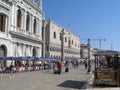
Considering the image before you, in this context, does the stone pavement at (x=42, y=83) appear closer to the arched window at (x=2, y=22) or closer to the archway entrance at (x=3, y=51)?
the archway entrance at (x=3, y=51)

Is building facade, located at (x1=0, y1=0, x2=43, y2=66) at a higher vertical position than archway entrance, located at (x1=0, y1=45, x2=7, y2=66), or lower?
higher

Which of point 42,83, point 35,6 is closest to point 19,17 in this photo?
point 35,6

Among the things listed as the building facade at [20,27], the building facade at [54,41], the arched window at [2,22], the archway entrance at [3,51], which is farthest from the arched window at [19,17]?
the building facade at [54,41]

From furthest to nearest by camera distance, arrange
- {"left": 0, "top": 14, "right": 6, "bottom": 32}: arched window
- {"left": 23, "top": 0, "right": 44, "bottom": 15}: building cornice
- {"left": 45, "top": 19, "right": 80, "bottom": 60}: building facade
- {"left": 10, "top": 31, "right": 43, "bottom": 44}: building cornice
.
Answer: {"left": 45, "top": 19, "right": 80, "bottom": 60}: building facade, {"left": 23, "top": 0, "right": 44, "bottom": 15}: building cornice, {"left": 10, "top": 31, "right": 43, "bottom": 44}: building cornice, {"left": 0, "top": 14, "right": 6, "bottom": 32}: arched window

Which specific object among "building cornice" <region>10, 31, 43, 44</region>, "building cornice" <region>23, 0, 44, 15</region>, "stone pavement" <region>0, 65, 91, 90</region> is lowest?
"stone pavement" <region>0, 65, 91, 90</region>

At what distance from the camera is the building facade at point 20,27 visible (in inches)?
1587

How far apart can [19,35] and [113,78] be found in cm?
2929

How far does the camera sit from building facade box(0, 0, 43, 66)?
4031 centimetres

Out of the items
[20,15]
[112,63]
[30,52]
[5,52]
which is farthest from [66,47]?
[112,63]

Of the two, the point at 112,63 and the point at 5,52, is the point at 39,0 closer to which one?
the point at 5,52

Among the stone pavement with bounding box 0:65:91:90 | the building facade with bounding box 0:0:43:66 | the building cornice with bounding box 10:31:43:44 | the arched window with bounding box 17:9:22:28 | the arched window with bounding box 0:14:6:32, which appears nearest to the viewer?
the stone pavement with bounding box 0:65:91:90

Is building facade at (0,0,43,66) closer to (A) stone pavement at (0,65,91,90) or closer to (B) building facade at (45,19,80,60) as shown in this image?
(B) building facade at (45,19,80,60)

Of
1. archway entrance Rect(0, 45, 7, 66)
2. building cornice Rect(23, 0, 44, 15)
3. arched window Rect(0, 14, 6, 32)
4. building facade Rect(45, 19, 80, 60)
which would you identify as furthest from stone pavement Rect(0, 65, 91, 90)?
building facade Rect(45, 19, 80, 60)

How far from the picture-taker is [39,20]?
59125 mm
